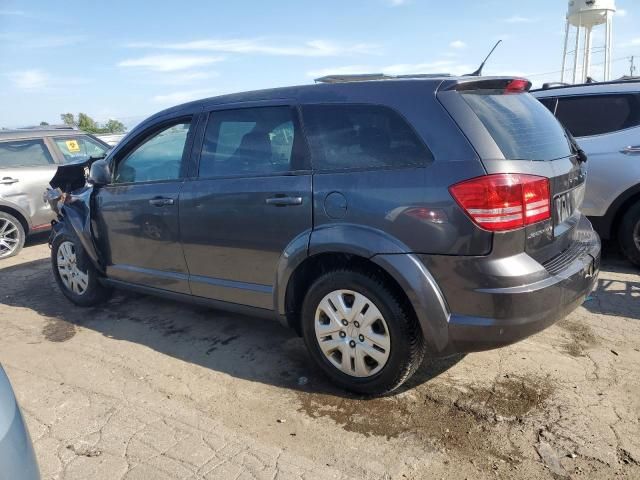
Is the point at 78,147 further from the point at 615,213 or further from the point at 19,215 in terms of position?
the point at 615,213

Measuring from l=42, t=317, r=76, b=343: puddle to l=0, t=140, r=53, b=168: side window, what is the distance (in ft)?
12.9

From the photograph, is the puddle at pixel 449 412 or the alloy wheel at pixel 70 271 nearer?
the puddle at pixel 449 412

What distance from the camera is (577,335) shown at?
367 centimetres

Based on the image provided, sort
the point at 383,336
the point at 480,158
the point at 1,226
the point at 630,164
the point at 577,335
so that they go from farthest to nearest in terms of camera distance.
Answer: the point at 1,226 → the point at 630,164 → the point at 577,335 → the point at 383,336 → the point at 480,158

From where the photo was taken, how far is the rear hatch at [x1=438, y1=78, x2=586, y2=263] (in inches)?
100

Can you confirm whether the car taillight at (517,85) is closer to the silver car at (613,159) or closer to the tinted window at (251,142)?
the tinted window at (251,142)

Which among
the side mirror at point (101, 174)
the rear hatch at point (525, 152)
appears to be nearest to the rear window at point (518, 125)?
the rear hatch at point (525, 152)

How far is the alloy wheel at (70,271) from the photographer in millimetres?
4746

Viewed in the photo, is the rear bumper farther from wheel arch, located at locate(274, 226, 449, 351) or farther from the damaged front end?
the damaged front end

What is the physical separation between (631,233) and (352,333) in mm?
3427

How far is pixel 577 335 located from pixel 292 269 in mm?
2130

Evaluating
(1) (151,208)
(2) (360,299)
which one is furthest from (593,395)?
(1) (151,208)

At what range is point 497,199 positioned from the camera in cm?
247

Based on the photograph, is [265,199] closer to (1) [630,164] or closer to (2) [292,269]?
(2) [292,269]
